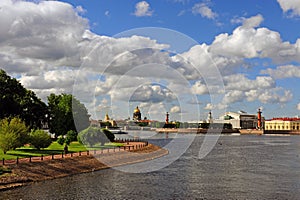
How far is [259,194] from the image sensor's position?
40375 millimetres

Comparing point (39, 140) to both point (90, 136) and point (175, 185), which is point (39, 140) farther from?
point (175, 185)

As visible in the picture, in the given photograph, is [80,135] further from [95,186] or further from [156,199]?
[156,199]

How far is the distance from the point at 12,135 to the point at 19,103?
31.3 metres

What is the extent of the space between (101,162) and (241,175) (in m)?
21.4

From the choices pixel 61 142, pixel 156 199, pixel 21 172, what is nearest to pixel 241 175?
pixel 156 199

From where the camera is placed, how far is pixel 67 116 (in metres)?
93.4

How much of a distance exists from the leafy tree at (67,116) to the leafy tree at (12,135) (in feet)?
111

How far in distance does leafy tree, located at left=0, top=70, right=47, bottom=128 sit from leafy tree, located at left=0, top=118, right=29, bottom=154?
838 inches

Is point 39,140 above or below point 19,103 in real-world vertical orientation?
below

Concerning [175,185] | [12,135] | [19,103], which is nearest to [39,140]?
[12,135]

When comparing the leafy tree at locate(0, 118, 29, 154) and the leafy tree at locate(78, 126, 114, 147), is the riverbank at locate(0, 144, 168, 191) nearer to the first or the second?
the leafy tree at locate(0, 118, 29, 154)

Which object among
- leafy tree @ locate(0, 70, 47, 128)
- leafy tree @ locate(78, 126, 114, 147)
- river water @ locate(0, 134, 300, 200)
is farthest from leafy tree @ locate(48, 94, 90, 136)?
river water @ locate(0, 134, 300, 200)

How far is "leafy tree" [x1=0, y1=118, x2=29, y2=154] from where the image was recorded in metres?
53.4

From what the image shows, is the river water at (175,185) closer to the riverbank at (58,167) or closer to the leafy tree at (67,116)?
the riverbank at (58,167)
